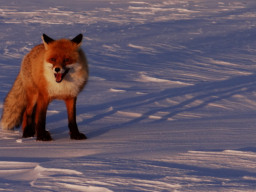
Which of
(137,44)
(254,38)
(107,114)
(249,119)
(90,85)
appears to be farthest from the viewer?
(254,38)

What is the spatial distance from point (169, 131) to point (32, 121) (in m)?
1.59

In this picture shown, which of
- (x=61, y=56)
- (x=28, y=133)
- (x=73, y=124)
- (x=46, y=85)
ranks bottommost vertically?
(x=28, y=133)

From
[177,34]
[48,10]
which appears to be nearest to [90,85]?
[177,34]

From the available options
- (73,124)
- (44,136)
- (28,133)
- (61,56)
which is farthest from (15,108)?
(61,56)

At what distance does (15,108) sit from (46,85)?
0.96 meters

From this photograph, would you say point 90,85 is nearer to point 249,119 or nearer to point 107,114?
point 107,114

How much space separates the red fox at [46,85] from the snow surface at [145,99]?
0.21m

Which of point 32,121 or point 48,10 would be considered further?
point 48,10

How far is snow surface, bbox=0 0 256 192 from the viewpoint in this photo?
3416 mm

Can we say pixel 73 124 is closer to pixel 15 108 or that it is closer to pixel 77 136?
pixel 77 136

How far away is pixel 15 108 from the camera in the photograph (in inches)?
233

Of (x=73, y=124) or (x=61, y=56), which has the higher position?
(x=61, y=56)

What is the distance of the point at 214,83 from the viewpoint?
8922 mm

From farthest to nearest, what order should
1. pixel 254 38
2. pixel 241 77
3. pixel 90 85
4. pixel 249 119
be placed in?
pixel 254 38, pixel 241 77, pixel 90 85, pixel 249 119
